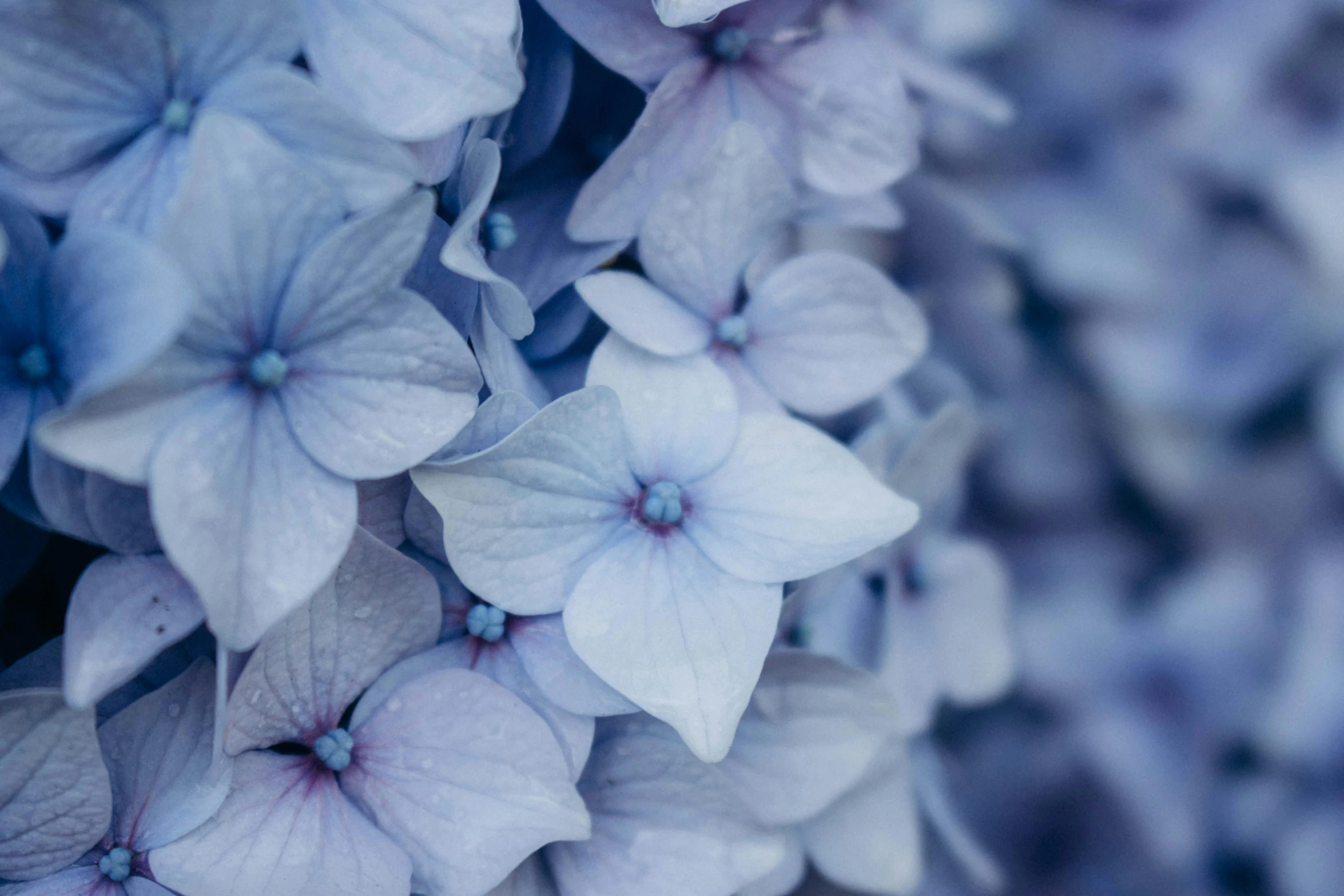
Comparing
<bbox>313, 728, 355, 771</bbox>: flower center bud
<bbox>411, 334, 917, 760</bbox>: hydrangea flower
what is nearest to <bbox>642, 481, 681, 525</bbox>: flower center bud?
<bbox>411, 334, 917, 760</bbox>: hydrangea flower

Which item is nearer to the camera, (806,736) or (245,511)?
(245,511)

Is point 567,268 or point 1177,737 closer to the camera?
point 567,268

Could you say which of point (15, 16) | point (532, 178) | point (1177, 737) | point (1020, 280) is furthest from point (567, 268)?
point (1177, 737)

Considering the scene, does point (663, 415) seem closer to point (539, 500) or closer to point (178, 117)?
point (539, 500)

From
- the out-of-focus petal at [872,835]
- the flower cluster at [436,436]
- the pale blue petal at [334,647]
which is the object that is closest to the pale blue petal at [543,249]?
the flower cluster at [436,436]

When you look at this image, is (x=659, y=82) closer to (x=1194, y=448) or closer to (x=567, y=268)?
(x=567, y=268)

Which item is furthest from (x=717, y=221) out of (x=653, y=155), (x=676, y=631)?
(x=676, y=631)
